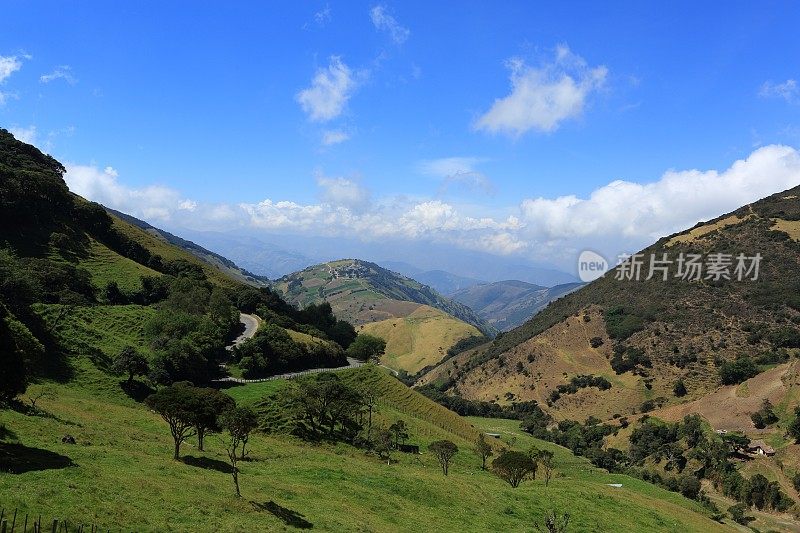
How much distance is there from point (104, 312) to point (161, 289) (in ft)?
71.5

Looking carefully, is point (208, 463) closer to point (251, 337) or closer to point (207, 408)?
point (207, 408)

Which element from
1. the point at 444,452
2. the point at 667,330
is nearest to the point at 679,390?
the point at 667,330

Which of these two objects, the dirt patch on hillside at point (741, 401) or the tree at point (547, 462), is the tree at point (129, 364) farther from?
the dirt patch on hillside at point (741, 401)

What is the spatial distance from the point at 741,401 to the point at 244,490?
376 ft

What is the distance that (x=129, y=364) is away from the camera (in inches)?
2299

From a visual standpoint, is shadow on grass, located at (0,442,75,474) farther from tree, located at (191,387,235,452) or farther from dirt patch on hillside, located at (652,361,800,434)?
dirt patch on hillside, located at (652,361,800,434)

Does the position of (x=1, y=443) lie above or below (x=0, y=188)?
below

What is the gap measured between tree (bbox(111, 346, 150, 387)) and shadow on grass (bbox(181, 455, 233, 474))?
26715 mm

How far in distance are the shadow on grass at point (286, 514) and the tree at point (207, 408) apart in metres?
11.3

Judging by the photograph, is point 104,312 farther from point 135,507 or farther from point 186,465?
point 135,507

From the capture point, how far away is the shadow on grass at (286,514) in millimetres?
27016

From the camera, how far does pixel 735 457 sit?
89.2 m

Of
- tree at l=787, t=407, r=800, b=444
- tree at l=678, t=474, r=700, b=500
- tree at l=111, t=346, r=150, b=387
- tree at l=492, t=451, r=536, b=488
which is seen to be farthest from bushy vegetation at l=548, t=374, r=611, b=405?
tree at l=111, t=346, r=150, b=387

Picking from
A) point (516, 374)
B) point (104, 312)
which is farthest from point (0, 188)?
point (516, 374)
